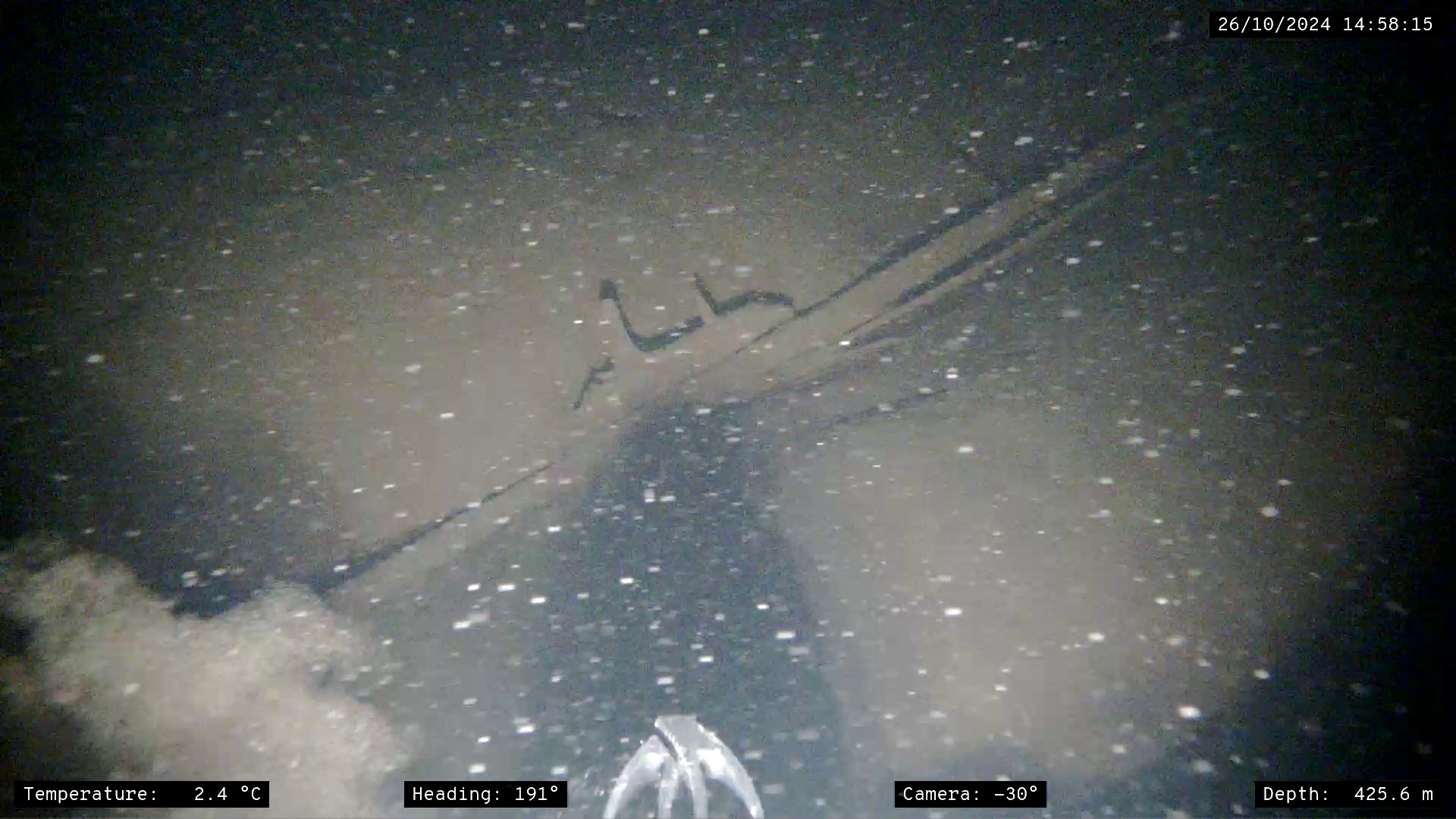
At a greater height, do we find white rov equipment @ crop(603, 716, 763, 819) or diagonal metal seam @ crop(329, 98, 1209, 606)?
diagonal metal seam @ crop(329, 98, 1209, 606)

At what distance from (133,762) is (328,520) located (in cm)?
17

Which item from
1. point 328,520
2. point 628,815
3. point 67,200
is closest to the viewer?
point 628,815

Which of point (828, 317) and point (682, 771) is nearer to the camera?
point (682, 771)

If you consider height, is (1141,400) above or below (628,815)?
above

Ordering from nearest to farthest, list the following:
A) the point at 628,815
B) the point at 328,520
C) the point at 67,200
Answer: the point at 628,815 → the point at 328,520 → the point at 67,200

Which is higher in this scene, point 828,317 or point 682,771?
point 828,317

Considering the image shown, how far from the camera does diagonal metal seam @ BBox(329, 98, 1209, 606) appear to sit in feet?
2.15

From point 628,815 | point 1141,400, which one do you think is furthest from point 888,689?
point 1141,400

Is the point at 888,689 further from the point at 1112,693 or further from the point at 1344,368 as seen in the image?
the point at 1344,368

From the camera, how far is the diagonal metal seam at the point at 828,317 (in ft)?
2.15

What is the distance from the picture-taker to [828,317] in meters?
0.74

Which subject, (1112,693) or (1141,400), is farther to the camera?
(1141,400)

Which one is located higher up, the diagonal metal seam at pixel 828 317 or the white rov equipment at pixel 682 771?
the diagonal metal seam at pixel 828 317

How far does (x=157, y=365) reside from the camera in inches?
28.7
